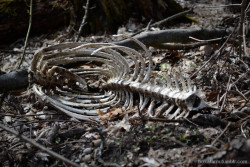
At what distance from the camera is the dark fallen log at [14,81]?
4293mm

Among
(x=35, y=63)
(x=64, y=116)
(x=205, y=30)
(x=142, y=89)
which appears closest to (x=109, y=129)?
(x=142, y=89)

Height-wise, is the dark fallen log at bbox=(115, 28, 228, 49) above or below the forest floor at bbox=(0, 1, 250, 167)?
above

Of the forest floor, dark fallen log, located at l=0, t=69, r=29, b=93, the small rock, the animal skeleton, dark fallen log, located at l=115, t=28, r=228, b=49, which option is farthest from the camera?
dark fallen log, located at l=115, t=28, r=228, b=49

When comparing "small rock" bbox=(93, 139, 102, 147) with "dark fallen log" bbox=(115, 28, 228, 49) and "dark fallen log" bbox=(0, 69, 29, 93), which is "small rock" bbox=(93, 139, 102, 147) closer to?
"dark fallen log" bbox=(0, 69, 29, 93)

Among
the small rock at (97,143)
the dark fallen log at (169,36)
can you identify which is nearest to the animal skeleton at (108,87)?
the small rock at (97,143)

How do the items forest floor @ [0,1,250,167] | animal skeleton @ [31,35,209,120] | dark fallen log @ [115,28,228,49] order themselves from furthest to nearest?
1. dark fallen log @ [115,28,228,49]
2. animal skeleton @ [31,35,209,120]
3. forest floor @ [0,1,250,167]

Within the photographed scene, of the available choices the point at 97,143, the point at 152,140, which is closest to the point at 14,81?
the point at 97,143

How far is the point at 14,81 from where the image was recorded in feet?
14.3

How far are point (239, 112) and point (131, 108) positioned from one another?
1.35m

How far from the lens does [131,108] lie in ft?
10.7

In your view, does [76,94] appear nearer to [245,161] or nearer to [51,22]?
[245,161]

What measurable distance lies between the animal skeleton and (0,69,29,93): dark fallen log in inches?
25.7

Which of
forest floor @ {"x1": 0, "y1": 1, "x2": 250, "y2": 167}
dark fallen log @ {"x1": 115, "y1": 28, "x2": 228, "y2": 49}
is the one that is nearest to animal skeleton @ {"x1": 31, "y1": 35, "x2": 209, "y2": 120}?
forest floor @ {"x1": 0, "y1": 1, "x2": 250, "y2": 167}

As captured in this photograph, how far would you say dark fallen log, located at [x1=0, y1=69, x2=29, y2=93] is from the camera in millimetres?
4293
